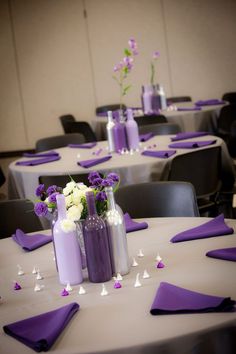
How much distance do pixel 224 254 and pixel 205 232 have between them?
29 cm

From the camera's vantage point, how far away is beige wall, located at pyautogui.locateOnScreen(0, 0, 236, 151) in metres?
8.98

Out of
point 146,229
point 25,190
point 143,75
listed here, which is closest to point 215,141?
point 25,190

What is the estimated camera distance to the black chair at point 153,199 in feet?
9.27

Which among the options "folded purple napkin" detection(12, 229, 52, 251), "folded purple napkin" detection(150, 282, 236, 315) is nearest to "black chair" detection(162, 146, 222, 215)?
"folded purple napkin" detection(12, 229, 52, 251)

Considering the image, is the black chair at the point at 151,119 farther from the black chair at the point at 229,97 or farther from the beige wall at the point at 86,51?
the black chair at the point at 229,97

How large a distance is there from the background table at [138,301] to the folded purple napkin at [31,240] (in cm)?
3

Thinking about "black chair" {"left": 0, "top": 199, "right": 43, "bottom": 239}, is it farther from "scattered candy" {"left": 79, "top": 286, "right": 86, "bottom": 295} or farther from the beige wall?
the beige wall

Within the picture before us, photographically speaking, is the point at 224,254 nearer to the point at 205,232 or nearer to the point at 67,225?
the point at 205,232

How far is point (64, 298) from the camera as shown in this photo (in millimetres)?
1765

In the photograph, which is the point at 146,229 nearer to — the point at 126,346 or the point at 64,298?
the point at 64,298

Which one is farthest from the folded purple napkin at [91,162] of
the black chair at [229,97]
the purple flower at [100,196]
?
the black chair at [229,97]

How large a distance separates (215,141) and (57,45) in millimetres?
5316

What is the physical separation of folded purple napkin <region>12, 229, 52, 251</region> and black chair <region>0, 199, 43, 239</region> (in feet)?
1.39

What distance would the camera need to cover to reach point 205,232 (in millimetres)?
2176
